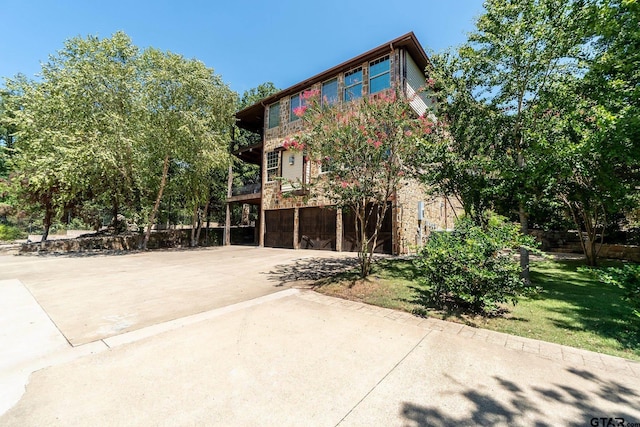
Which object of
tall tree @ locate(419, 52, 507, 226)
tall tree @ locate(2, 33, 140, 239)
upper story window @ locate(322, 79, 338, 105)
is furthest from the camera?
upper story window @ locate(322, 79, 338, 105)

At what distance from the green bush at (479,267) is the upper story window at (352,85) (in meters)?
11.7

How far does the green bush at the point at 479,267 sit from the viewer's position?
4.48m

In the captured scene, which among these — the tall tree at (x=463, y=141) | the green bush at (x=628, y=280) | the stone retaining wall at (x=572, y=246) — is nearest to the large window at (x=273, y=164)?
the tall tree at (x=463, y=141)

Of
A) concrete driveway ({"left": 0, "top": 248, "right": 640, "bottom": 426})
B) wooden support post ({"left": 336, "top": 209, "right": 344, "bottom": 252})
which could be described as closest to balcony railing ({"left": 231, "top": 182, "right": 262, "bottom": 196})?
wooden support post ({"left": 336, "top": 209, "right": 344, "bottom": 252})

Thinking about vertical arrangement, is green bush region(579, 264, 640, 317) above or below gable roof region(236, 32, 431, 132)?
below

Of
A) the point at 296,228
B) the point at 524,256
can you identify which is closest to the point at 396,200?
the point at 524,256

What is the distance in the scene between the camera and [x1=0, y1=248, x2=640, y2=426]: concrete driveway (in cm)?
221

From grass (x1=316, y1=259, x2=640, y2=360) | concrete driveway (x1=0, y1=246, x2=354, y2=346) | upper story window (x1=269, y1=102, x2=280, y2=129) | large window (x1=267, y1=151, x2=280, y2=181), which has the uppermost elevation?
upper story window (x1=269, y1=102, x2=280, y2=129)

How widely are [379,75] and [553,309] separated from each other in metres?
12.6

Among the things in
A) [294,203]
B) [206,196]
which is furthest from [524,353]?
[206,196]

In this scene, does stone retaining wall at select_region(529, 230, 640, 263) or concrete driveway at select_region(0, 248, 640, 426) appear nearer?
concrete driveway at select_region(0, 248, 640, 426)

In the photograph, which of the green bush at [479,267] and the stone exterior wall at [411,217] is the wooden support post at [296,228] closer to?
the stone exterior wall at [411,217]

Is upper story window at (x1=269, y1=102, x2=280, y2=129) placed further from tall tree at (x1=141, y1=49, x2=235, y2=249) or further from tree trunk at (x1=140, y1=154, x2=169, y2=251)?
tree trunk at (x1=140, y1=154, x2=169, y2=251)

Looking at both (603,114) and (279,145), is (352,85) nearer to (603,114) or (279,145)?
(279,145)
